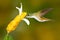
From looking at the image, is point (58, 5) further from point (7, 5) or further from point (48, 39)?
point (7, 5)

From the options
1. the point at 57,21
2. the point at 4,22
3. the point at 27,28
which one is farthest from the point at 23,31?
the point at 57,21

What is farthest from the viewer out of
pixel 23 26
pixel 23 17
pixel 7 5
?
pixel 7 5

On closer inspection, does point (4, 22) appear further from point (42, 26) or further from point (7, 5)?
point (42, 26)

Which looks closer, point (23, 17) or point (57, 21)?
point (23, 17)

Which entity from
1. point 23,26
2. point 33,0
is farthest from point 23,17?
point 33,0

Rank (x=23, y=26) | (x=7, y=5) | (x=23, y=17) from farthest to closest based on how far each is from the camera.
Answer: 1. (x=7, y=5)
2. (x=23, y=26)
3. (x=23, y=17)

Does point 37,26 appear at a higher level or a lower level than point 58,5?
lower

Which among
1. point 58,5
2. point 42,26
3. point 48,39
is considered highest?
point 58,5

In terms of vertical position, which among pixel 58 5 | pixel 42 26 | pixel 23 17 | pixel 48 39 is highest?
pixel 58 5

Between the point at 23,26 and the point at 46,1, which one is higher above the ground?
the point at 46,1
